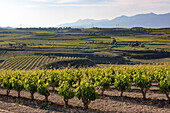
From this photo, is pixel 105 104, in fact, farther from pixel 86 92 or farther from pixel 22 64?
pixel 22 64

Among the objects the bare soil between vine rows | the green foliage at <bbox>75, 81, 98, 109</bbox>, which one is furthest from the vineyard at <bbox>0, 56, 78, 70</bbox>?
the green foliage at <bbox>75, 81, 98, 109</bbox>

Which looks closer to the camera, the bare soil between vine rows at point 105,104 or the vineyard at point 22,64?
the bare soil between vine rows at point 105,104

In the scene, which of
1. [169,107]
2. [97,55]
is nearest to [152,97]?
[169,107]

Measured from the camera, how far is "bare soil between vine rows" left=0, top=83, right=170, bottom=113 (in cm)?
2433

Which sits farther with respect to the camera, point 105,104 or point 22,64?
point 22,64

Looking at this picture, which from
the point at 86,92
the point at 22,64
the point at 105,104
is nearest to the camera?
the point at 86,92

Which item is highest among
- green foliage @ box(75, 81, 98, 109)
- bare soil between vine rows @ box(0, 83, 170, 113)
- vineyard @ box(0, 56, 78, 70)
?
green foliage @ box(75, 81, 98, 109)

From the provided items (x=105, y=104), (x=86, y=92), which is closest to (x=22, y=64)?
(x=105, y=104)

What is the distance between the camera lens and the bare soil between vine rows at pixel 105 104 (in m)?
24.3

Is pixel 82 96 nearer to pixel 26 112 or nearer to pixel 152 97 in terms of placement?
pixel 26 112

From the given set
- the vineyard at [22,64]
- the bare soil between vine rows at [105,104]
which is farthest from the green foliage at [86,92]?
the vineyard at [22,64]

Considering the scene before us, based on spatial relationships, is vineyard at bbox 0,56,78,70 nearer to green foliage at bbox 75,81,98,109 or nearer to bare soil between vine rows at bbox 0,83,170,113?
bare soil between vine rows at bbox 0,83,170,113

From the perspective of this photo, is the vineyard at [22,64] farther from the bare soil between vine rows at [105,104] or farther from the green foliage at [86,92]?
the green foliage at [86,92]

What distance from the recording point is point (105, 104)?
26.8 metres
